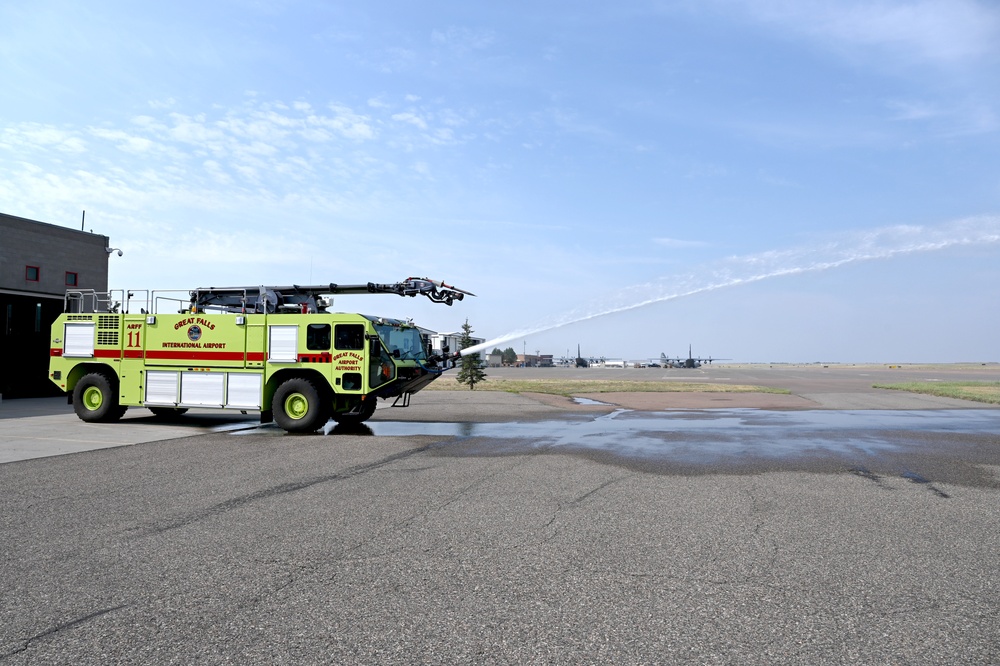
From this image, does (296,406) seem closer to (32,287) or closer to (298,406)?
(298,406)

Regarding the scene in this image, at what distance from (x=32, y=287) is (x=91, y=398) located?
33.2ft

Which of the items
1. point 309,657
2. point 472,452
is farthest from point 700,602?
point 472,452

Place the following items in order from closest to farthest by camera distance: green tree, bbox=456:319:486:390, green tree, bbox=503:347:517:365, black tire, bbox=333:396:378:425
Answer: black tire, bbox=333:396:378:425 < green tree, bbox=456:319:486:390 < green tree, bbox=503:347:517:365

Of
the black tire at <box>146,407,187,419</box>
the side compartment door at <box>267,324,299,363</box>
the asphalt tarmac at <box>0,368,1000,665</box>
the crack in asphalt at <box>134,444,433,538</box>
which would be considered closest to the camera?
the asphalt tarmac at <box>0,368,1000,665</box>

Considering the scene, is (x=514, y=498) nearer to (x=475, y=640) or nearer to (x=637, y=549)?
(x=637, y=549)

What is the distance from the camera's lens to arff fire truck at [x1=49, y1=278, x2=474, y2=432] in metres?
14.9

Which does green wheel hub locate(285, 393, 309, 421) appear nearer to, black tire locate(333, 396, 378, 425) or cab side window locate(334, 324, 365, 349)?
black tire locate(333, 396, 378, 425)

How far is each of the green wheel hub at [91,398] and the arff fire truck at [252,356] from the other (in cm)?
2

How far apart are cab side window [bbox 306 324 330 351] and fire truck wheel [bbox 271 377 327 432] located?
769mm

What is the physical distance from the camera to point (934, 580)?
5.02 metres

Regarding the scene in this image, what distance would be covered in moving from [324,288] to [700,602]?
13.9m

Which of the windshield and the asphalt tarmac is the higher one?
the windshield

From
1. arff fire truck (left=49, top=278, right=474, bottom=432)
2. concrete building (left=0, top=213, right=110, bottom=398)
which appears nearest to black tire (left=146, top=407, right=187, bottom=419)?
arff fire truck (left=49, top=278, right=474, bottom=432)

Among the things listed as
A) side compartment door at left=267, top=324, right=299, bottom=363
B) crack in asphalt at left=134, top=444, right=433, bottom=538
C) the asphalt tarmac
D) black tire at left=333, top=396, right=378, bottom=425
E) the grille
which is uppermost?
the grille
